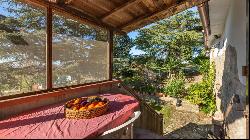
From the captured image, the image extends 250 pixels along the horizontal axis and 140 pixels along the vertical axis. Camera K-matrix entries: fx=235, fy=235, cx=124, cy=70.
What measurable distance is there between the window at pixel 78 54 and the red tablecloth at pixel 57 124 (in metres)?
1.86

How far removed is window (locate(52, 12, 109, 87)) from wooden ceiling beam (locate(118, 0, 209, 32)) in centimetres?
97

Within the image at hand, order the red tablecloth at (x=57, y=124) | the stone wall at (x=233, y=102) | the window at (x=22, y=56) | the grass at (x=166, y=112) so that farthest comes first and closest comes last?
1. the grass at (x=166, y=112)
2. the window at (x=22, y=56)
3. the stone wall at (x=233, y=102)
4. the red tablecloth at (x=57, y=124)

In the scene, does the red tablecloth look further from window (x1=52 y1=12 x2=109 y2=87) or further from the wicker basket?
window (x1=52 y1=12 x2=109 y2=87)

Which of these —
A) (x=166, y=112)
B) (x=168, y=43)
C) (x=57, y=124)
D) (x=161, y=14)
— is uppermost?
(x=168, y=43)

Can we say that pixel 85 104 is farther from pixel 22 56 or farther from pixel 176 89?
pixel 176 89

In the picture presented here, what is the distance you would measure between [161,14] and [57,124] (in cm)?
458

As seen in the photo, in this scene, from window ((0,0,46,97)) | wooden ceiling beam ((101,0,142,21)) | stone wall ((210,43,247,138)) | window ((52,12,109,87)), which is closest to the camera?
stone wall ((210,43,247,138))

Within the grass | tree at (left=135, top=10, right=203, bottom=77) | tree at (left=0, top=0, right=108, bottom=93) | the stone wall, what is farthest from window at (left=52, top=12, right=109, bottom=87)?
tree at (left=135, top=10, right=203, bottom=77)

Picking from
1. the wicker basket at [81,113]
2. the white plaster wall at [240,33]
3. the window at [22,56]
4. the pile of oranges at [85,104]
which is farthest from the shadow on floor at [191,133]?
the window at [22,56]

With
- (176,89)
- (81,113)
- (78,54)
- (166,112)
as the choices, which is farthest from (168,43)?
(81,113)

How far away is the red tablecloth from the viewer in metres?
2.87

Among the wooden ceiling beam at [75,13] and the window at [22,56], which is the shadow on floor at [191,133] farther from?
the wooden ceiling beam at [75,13]

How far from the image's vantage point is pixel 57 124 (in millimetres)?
3311

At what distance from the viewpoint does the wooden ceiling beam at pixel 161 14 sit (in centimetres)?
587
